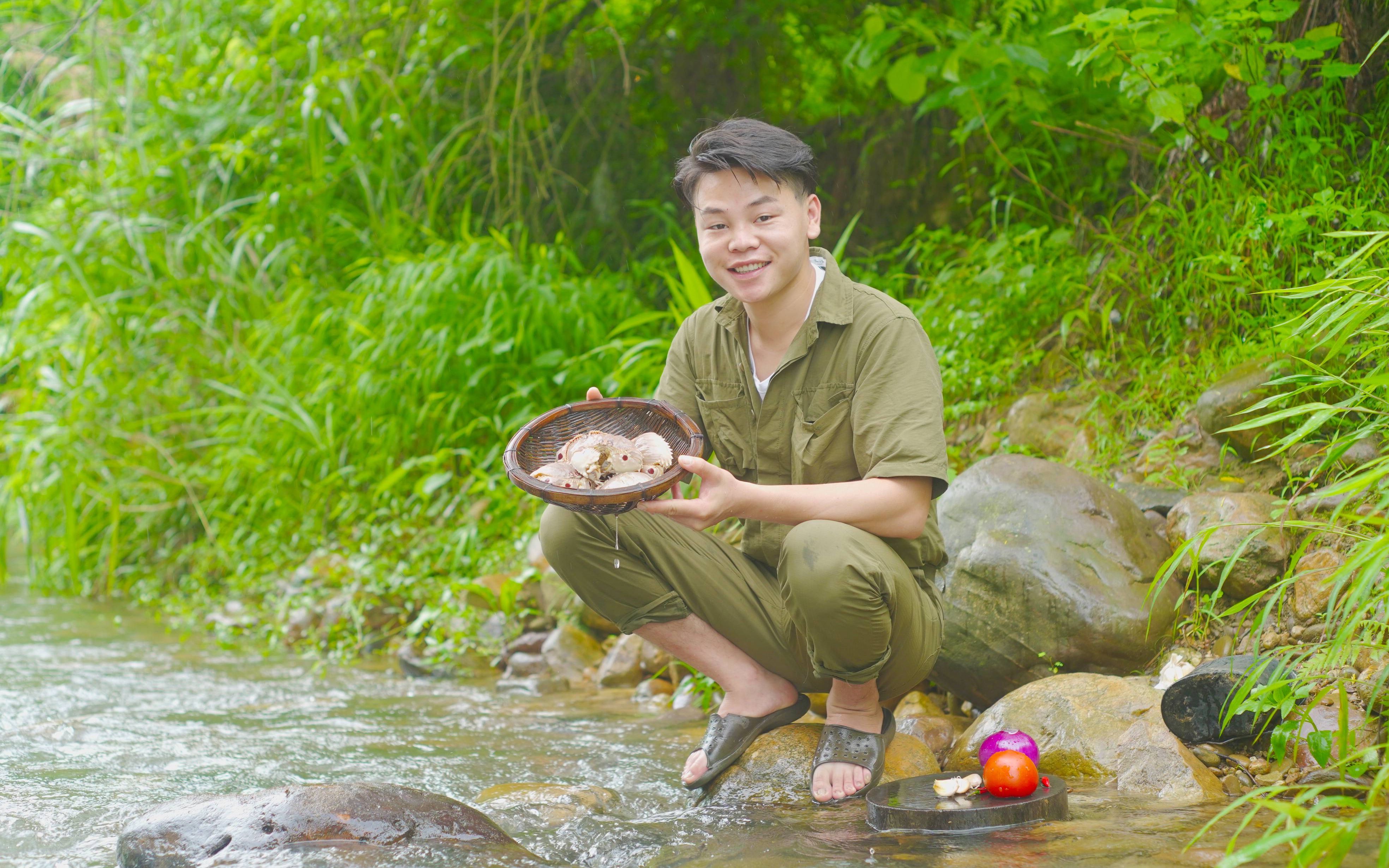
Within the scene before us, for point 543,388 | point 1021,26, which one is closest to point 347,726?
point 543,388

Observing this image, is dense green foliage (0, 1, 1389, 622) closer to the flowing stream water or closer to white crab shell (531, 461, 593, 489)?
the flowing stream water

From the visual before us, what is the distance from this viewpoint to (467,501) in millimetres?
4973

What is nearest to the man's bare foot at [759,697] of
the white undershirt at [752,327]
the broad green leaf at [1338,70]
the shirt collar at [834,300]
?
the white undershirt at [752,327]

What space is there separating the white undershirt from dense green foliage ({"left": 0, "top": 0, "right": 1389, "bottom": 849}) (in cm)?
121

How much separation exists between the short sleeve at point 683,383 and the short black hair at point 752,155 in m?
0.41

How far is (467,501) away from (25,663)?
70.5 inches

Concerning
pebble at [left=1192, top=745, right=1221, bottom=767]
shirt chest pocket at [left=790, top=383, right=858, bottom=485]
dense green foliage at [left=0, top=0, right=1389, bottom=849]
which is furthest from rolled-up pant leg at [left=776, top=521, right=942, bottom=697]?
dense green foliage at [left=0, top=0, right=1389, bottom=849]

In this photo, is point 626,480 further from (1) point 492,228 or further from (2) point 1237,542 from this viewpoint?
(1) point 492,228

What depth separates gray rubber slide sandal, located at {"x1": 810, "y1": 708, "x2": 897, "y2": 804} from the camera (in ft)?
7.74

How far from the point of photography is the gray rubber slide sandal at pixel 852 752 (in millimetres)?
2359

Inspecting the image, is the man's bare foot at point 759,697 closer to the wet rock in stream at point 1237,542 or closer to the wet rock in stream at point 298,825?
the wet rock in stream at point 298,825

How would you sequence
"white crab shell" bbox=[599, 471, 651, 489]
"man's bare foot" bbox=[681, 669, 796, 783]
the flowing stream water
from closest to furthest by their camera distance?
the flowing stream water → "white crab shell" bbox=[599, 471, 651, 489] → "man's bare foot" bbox=[681, 669, 796, 783]

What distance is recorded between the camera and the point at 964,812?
2.06m

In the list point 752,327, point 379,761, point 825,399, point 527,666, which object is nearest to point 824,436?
point 825,399
